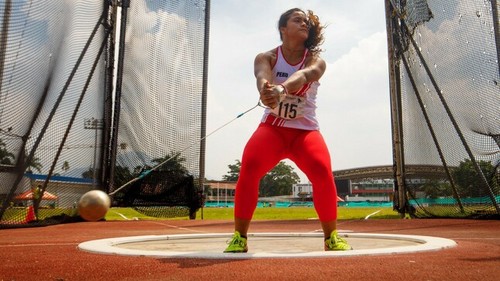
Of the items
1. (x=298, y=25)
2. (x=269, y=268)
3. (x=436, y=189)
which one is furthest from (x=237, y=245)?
(x=436, y=189)

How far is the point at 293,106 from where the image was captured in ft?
11.2

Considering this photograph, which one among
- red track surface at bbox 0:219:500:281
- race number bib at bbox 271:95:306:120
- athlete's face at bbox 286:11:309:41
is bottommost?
red track surface at bbox 0:219:500:281

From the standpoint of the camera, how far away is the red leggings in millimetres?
3273

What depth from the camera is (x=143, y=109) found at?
10336 mm

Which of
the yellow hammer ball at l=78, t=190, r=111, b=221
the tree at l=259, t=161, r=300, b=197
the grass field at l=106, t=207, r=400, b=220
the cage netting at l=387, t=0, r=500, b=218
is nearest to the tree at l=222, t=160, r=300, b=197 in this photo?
the tree at l=259, t=161, r=300, b=197

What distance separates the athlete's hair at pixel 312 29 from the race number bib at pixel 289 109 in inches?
21.0

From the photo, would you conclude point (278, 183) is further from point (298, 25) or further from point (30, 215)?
point (298, 25)

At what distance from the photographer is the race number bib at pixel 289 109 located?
11.2ft

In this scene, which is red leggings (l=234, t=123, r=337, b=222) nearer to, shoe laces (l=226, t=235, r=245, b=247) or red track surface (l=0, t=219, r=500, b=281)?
shoe laces (l=226, t=235, r=245, b=247)

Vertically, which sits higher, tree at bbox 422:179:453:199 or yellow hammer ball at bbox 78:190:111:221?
tree at bbox 422:179:453:199

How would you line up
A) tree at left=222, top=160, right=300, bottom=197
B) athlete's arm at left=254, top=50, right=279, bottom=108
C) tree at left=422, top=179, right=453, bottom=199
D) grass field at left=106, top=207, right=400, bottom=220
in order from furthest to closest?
1. tree at left=222, top=160, right=300, bottom=197
2. grass field at left=106, top=207, right=400, bottom=220
3. tree at left=422, top=179, right=453, bottom=199
4. athlete's arm at left=254, top=50, right=279, bottom=108

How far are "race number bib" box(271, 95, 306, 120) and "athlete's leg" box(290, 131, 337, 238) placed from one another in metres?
0.18

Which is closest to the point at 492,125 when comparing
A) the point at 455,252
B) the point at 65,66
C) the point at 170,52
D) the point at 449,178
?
the point at 449,178

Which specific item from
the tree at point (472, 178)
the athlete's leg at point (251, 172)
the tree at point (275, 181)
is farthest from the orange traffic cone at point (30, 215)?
the tree at point (275, 181)
